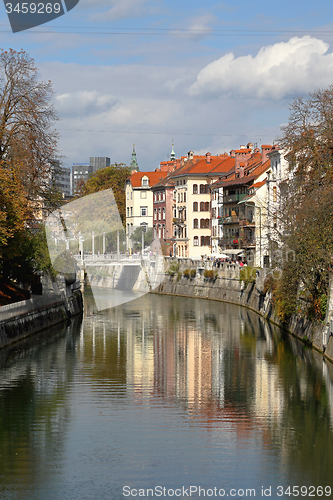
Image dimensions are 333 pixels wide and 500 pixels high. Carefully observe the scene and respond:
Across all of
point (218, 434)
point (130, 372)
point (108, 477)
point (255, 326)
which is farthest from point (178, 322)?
point (108, 477)

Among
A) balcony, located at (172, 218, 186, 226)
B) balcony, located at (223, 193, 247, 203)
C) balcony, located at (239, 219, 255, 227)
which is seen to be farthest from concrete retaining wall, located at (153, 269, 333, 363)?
balcony, located at (172, 218, 186, 226)

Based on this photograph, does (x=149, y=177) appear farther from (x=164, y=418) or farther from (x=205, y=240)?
(x=164, y=418)

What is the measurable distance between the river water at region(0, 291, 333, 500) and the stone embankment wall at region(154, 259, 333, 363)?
0.97m

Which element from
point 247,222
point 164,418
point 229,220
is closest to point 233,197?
point 229,220

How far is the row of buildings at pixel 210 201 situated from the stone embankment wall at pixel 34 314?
19.0 metres

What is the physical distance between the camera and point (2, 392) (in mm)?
30562

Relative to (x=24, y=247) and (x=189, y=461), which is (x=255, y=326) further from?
(x=189, y=461)

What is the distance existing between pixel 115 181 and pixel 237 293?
213 ft

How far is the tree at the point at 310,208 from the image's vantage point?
127 feet

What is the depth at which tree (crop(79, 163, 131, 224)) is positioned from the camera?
130m

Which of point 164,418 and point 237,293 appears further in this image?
point 237,293

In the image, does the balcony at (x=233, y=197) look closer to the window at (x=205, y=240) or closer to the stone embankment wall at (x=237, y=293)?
the stone embankment wall at (x=237, y=293)

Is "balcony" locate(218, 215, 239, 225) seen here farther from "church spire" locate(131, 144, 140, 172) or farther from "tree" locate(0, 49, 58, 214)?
"church spire" locate(131, 144, 140, 172)

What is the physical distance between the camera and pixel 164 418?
26.4m
